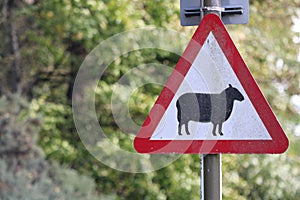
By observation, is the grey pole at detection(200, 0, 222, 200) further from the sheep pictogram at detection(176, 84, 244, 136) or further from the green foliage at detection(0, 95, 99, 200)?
the green foliage at detection(0, 95, 99, 200)

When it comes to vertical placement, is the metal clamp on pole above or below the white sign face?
above

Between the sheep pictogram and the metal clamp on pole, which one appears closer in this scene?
the sheep pictogram

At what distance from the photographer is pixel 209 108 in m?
3.11

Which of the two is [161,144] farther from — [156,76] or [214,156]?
[156,76]

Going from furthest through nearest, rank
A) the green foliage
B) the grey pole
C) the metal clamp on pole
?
the green foliage, the metal clamp on pole, the grey pole

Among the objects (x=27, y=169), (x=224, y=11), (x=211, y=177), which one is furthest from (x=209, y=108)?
(x=27, y=169)

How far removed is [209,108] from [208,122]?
0.21 ft

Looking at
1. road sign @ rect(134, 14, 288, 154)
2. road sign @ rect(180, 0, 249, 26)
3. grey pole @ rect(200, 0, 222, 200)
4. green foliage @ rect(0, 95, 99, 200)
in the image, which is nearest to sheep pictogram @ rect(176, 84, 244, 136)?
road sign @ rect(134, 14, 288, 154)

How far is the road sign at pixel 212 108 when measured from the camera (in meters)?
3.08

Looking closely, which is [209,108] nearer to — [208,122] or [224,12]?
[208,122]

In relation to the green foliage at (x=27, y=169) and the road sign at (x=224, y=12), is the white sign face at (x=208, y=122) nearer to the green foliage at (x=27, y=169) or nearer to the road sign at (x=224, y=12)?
the road sign at (x=224, y=12)

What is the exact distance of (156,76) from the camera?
7.58m

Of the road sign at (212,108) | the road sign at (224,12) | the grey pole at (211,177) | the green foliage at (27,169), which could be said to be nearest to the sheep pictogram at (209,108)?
the road sign at (212,108)

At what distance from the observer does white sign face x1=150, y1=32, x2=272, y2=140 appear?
3.08 meters
